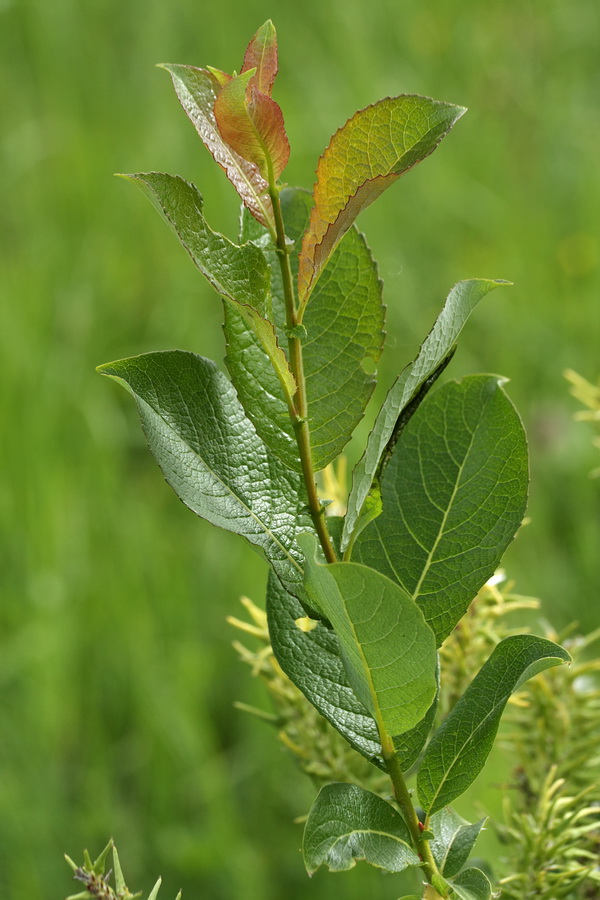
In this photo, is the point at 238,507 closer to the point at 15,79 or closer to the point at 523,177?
the point at 523,177

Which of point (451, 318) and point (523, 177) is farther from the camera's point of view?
point (523, 177)

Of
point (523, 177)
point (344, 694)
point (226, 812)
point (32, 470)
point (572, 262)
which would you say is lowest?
point (226, 812)

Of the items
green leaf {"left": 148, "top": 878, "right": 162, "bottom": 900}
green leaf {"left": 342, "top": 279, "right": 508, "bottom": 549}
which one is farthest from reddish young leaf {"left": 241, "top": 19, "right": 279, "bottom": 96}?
green leaf {"left": 148, "top": 878, "right": 162, "bottom": 900}

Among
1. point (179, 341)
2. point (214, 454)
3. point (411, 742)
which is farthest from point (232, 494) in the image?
point (179, 341)

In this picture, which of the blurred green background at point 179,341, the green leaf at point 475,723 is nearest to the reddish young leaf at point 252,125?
the green leaf at point 475,723

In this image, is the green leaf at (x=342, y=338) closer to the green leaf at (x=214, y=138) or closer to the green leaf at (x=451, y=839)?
the green leaf at (x=214, y=138)

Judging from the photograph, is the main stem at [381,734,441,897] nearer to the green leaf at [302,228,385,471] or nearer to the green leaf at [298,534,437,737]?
the green leaf at [298,534,437,737]

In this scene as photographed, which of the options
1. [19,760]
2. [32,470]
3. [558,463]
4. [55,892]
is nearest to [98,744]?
[19,760]
